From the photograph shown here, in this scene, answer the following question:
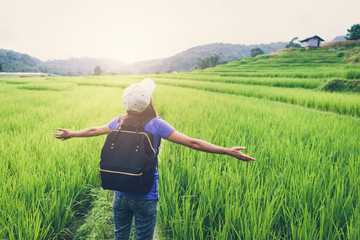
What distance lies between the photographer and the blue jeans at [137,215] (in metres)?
Result: 1.11

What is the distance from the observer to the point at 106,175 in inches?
40.7

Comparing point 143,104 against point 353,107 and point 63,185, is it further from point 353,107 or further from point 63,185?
point 353,107

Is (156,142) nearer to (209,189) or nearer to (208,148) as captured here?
(208,148)

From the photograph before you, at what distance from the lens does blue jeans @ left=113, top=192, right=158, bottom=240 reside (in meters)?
1.11

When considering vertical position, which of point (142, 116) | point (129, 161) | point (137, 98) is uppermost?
point (137, 98)

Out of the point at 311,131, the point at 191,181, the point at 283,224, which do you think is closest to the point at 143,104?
the point at 191,181

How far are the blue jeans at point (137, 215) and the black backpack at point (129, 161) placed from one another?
14 cm

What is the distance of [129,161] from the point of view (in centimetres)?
99

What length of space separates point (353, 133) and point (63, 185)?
3923 mm

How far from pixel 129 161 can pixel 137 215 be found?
383 mm

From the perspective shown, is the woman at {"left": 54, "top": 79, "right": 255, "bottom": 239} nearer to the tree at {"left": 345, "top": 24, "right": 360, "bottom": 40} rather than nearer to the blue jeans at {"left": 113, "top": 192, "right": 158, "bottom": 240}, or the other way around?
the blue jeans at {"left": 113, "top": 192, "right": 158, "bottom": 240}

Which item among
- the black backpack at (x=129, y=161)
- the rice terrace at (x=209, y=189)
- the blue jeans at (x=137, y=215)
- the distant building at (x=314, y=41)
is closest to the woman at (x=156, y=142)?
the blue jeans at (x=137, y=215)

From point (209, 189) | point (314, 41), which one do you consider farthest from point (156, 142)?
point (314, 41)

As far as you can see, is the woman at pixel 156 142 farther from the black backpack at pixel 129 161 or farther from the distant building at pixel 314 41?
the distant building at pixel 314 41
